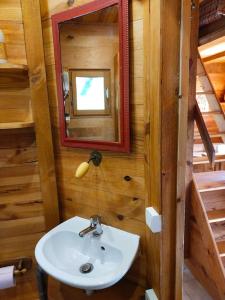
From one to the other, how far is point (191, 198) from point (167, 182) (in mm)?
1091

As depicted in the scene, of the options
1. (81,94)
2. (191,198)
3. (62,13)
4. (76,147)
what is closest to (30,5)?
(62,13)

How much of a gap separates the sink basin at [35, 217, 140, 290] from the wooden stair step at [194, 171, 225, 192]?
111 centimetres

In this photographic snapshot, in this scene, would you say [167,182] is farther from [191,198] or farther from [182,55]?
[191,198]

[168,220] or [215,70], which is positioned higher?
[215,70]

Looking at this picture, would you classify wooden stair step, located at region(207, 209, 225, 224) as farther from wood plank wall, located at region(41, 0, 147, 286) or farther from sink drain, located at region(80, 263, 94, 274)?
sink drain, located at region(80, 263, 94, 274)

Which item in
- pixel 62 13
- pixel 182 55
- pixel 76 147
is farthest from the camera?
pixel 76 147

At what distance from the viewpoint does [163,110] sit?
88cm

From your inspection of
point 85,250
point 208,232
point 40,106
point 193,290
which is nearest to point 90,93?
point 40,106

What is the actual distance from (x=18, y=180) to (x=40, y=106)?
1.52ft

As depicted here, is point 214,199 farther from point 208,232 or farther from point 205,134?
point 205,134

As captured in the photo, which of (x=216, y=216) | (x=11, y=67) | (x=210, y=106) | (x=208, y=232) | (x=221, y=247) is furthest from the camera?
(x=210, y=106)

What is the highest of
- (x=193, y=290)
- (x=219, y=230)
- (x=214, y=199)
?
(x=214, y=199)

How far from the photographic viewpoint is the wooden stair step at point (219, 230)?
187 cm

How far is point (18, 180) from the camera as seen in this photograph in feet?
4.35
